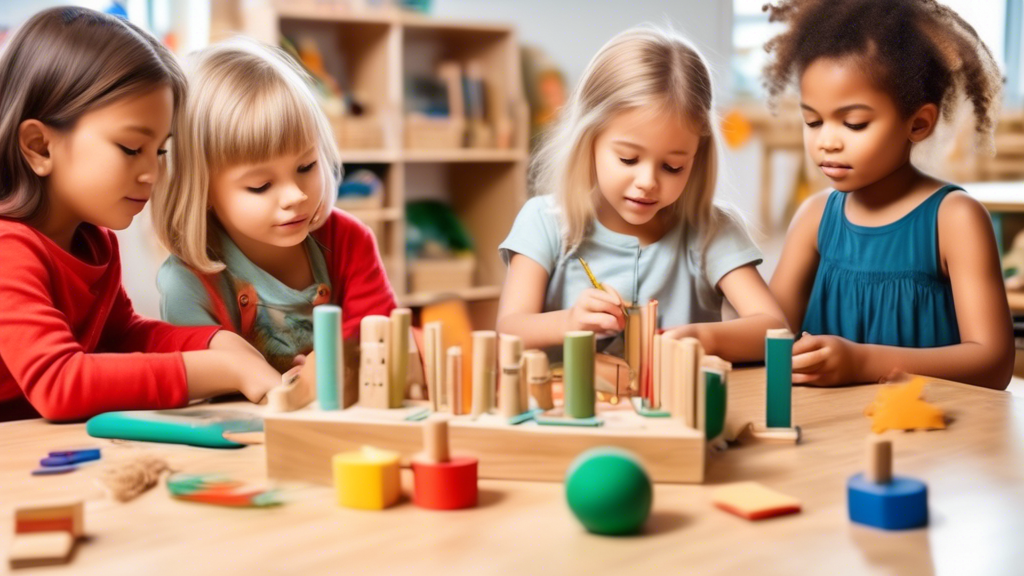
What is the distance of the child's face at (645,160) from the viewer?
4.27 ft

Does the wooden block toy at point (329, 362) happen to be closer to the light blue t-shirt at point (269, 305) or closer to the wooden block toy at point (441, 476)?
the wooden block toy at point (441, 476)

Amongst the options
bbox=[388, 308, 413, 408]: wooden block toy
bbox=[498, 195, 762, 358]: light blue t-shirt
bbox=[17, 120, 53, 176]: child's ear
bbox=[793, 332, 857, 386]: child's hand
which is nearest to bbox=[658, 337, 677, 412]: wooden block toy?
bbox=[388, 308, 413, 408]: wooden block toy

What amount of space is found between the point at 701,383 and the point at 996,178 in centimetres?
439

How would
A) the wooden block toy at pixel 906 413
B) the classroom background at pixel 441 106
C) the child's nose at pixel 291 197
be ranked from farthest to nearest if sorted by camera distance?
the classroom background at pixel 441 106, the child's nose at pixel 291 197, the wooden block toy at pixel 906 413

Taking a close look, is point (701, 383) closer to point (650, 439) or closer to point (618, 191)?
point (650, 439)

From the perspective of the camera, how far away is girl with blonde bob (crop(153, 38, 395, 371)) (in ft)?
4.06

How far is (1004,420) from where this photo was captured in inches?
38.7

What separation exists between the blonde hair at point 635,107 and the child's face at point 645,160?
0.02 metres

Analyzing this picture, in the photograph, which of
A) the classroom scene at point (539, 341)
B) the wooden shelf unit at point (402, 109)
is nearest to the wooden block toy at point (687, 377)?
the classroom scene at point (539, 341)

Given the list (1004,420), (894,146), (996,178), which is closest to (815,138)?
(894,146)

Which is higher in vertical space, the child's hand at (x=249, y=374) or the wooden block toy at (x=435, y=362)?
the wooden block toy at (x=435, y=362)

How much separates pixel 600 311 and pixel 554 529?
0.44 meters

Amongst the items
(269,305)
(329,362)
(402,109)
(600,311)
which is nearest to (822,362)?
(600,311)

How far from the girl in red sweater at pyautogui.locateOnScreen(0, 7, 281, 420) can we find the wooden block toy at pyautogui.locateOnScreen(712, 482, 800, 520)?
1.69 feet
